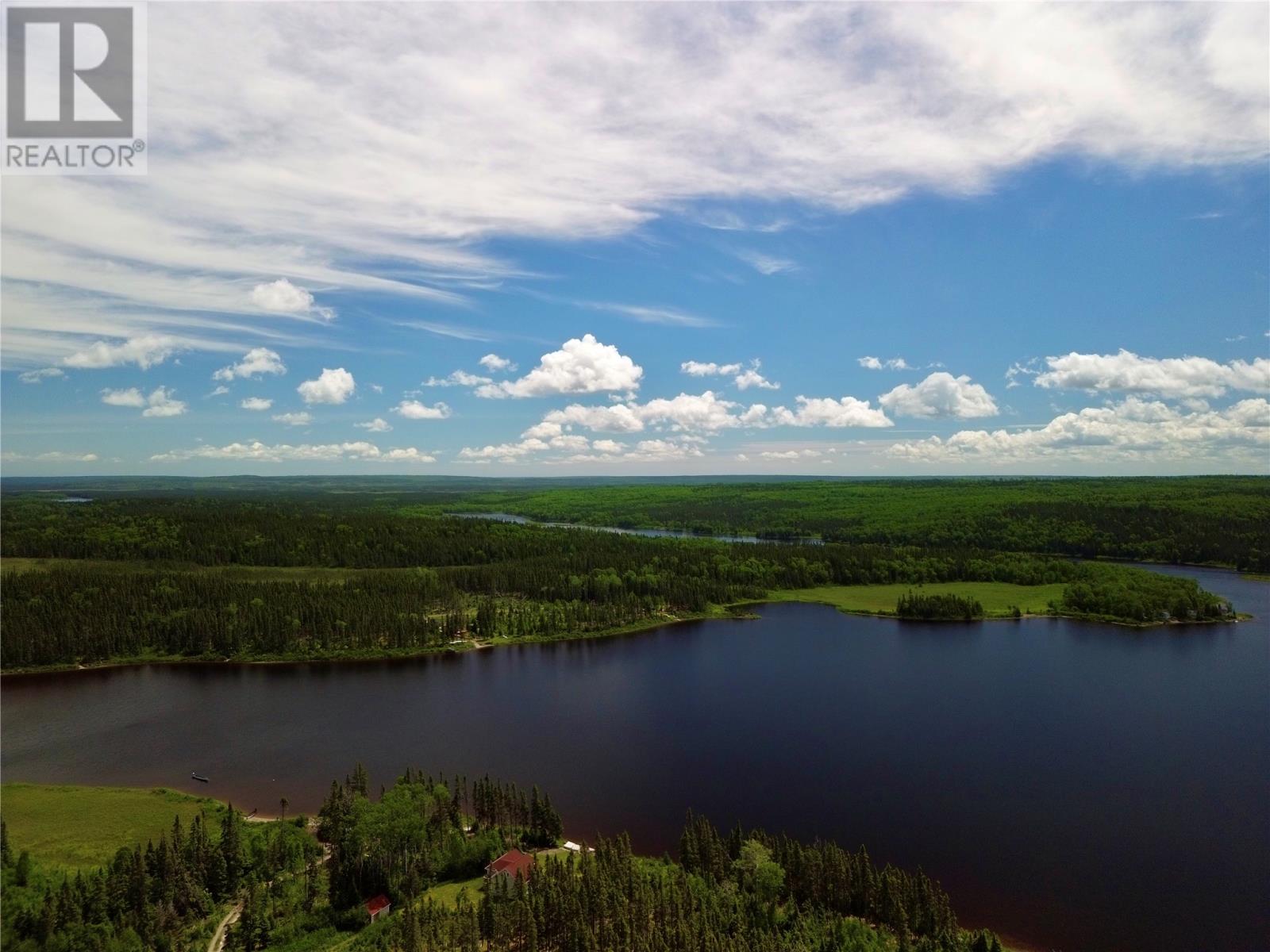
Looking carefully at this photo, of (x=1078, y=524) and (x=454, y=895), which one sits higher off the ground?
(x=1078, y=524)

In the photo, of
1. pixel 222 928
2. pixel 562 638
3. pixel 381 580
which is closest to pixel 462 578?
pixel 381 580

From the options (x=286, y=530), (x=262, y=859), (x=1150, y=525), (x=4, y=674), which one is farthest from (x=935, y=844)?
(x=1150, y=525)

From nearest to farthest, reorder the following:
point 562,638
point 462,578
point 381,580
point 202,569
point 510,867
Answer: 1. point 510,867
2. point 562,638
3. point 381,580
4. point 462,578
5. point 202,569

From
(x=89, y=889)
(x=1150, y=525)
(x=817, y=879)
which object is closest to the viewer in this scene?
(x=89, y=889)

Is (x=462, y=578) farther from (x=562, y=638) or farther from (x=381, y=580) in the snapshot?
(x=562, y=638)

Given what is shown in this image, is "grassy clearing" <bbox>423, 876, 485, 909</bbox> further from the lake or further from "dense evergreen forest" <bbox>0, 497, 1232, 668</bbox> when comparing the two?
"dense evergreen forest" <bbox>0, 497, 1232, 668</bbox>

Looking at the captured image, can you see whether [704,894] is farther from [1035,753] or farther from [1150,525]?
[1150,525]

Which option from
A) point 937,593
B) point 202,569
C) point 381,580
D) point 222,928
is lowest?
point 222,928
